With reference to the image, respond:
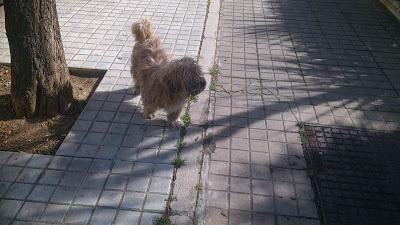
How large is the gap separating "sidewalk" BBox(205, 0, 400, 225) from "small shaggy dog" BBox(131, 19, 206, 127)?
817 millimetres

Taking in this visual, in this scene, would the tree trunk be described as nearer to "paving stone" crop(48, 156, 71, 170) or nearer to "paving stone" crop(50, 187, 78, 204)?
"paving stone" crop(48, 156, 71, 170)

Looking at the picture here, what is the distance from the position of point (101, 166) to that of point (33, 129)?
4.04 ft

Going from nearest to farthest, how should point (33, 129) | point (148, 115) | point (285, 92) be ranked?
point (33, 129) → point (148, 115) → point (285, 92)

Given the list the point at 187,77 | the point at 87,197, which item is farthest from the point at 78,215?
the point at 187,77

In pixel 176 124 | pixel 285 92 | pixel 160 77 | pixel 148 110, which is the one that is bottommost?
pixel 285 92

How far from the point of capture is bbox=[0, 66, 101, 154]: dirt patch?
4371 millimetres

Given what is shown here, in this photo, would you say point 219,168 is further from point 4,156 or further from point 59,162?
point 4,156

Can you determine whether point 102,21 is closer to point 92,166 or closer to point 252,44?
point 252,44

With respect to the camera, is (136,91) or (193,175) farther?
(136,91)

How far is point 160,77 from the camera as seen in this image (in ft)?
14.4

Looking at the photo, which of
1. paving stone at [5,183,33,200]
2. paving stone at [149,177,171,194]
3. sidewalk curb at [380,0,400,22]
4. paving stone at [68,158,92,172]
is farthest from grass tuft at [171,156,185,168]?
sidewalk curb at [380,0,400,22]

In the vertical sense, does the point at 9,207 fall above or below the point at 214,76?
above

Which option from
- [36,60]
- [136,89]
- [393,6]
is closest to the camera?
[36,60]

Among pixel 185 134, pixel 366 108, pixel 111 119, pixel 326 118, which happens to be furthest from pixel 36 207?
pixel 366 108
